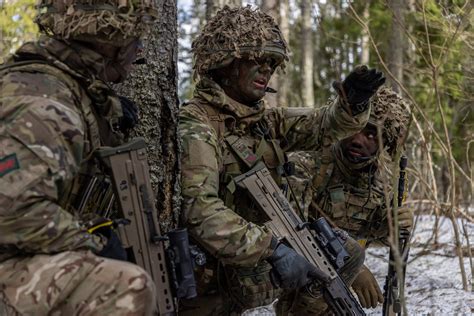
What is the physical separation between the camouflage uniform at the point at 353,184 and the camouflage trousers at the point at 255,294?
90cm

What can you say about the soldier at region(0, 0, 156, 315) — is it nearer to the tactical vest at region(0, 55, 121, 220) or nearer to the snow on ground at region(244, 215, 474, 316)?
the tactical vest at region(0, 55, 121, 220)

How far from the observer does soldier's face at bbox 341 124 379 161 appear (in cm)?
540

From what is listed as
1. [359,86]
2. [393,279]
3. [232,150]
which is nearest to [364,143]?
[393,279]

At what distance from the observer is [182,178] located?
159 inches

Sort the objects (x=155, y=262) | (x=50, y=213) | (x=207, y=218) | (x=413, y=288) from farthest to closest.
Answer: (x=413, y=288)
(x=207, y=218)
(x=155, y=262)
(x=50, y=213)

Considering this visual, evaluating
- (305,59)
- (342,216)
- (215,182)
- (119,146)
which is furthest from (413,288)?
(305,59)

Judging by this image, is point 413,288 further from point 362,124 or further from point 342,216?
point 362,124

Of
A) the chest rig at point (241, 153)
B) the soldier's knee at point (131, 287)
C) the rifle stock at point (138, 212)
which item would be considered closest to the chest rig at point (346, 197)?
the chest rig at point (241, 153)

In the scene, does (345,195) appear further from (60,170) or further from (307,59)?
(307,59)

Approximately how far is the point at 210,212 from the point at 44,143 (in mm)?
1303

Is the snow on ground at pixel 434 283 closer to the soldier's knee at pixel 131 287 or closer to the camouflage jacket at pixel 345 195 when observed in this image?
the camouflage jacket at pixel 345 195

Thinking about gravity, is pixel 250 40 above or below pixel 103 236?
above

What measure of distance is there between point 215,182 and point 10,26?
11050 millimetres

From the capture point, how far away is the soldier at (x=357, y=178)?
542cm
